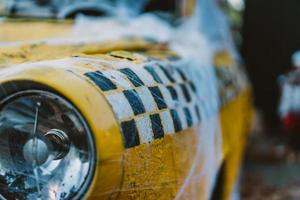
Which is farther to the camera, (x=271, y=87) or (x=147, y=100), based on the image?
(x=271, y=87)

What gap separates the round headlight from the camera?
1.68 meters

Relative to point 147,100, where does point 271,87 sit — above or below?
above

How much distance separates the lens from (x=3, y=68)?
77.9 inches

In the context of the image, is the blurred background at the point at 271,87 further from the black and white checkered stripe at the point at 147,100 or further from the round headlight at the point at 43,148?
the round headlight at the point at 43,148

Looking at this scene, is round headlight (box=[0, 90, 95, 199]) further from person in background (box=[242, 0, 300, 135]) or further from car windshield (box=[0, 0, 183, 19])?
person in background (box=[242, 0, 300, 135])

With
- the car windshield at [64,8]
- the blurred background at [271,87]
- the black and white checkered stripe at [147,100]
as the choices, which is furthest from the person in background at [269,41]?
the black and white checkered stripe at [147,100]

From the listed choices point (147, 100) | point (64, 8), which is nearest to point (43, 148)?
point (147, 100)

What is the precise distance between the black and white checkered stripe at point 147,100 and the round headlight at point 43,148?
116 mm

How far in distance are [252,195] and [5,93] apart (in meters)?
4.06

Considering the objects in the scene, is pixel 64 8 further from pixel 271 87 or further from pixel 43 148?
pixel 271 87

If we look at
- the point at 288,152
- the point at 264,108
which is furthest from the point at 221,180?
the point at 264,108

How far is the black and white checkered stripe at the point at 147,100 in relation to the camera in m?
1.75

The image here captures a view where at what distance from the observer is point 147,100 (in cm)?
194

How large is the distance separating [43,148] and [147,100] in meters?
0.36
